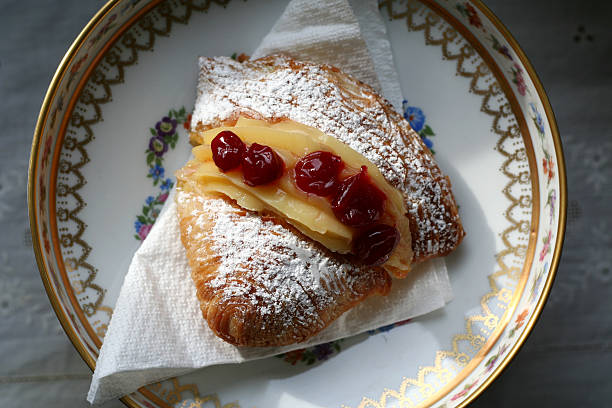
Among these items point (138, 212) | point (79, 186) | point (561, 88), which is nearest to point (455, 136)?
point (561, 88)

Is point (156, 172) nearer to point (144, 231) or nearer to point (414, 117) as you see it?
point (144, 231)

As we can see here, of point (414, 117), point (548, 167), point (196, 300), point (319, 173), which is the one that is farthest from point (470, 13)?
point (196, 300)

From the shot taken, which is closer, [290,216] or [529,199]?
[290,216]

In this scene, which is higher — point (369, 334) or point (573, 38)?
point (573, 38)

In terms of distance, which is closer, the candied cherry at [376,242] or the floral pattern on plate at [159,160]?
the candied cherry at [376,242]

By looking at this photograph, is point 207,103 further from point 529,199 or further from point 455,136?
point 529,199

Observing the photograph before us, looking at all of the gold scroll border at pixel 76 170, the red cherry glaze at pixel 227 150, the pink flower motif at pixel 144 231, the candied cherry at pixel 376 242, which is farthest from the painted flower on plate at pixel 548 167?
the pink flower motif at pixel 144 231

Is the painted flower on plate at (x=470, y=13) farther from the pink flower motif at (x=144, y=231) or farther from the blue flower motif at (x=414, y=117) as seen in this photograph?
the pink flower motif at (x=144, y=231)
